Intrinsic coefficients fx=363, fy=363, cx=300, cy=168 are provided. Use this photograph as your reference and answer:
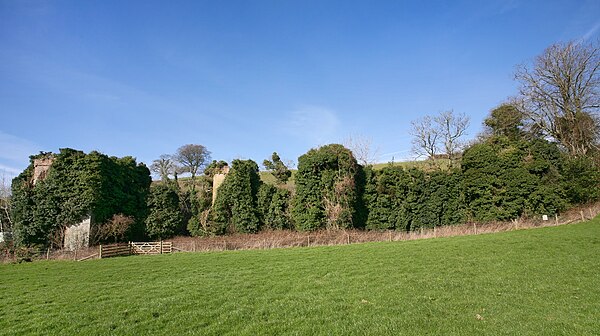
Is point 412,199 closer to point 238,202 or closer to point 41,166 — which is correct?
point 238,202

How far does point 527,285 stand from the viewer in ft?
33.7

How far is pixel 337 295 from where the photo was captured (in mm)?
10000

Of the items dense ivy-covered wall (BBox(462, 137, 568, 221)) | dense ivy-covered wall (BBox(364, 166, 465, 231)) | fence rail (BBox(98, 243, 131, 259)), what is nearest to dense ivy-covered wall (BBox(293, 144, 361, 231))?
dense ivy-covered wall (BBox(364, 166, 465, 231))

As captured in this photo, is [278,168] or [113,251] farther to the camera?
[278,168]

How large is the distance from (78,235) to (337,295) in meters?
25.0

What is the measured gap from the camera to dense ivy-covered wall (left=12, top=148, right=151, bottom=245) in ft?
89.9

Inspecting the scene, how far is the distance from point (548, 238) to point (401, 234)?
1007cm

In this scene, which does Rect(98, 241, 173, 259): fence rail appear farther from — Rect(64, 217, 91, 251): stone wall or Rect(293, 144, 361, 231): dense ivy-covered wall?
Rect(293, 144, 361, 231): dense ivy-covered wall

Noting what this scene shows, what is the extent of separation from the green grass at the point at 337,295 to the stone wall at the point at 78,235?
10.2m

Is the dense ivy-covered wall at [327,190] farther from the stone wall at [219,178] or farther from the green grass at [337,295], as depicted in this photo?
the green grass at [337,295]

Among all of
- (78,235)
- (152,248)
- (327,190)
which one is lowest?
(152,248)

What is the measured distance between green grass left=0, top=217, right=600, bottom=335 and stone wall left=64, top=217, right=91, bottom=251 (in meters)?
10.2

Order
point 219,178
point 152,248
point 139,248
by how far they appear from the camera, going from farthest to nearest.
A: point 219,178 → point 139,248 → point 152,248

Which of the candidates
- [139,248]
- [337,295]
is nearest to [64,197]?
[139,248]
